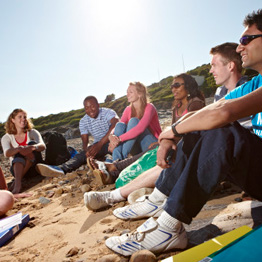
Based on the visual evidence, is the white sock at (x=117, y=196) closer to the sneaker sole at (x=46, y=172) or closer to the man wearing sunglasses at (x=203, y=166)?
the man wearing sunglasses at (x=203, y=166)

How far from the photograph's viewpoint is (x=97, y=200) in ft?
10.0

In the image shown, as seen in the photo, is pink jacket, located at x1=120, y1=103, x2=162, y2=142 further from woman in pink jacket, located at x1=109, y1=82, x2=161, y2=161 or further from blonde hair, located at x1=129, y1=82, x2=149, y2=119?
blonde hair, located at x1=129, y1=82, x2=149, y2=119

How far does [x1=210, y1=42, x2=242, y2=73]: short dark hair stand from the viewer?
354cm

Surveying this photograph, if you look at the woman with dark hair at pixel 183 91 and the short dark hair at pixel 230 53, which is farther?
the woman with dark hair at pixel 183 91

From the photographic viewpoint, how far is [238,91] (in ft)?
7.88

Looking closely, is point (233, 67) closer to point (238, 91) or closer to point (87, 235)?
point (238, 91)

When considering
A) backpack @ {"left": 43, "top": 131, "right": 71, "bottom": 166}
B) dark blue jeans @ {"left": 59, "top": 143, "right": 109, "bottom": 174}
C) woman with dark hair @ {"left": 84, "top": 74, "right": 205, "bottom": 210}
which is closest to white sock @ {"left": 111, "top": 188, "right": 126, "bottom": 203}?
woman with dark hair @ {"left": 84, "top": 74, "right": 205, "bottom": 210}

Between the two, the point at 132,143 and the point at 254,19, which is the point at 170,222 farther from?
the point at 132,143

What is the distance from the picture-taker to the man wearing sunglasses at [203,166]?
169cm

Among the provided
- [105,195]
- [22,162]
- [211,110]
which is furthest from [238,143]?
[22,162]

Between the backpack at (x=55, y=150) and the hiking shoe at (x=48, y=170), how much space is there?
0.62 meters

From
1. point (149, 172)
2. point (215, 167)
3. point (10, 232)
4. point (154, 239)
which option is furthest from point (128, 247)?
point (10, 232)

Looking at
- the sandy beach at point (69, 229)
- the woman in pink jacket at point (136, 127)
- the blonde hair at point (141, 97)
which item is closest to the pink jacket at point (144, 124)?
the woman in pink jacket at point (136, 127)

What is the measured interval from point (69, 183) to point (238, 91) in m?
3.88
